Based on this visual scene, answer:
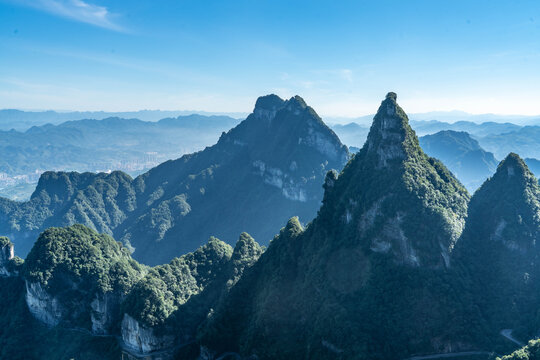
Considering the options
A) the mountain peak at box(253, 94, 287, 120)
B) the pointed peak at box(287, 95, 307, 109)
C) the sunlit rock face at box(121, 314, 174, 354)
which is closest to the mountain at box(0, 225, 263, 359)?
the sunlit rock face at box(121, 314, 174, 354)

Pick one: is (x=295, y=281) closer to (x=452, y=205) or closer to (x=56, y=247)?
(x=452, y=205)

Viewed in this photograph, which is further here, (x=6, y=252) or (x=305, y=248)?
(x=6, y=252)

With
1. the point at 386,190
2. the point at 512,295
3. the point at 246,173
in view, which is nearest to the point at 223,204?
the point at 246,173

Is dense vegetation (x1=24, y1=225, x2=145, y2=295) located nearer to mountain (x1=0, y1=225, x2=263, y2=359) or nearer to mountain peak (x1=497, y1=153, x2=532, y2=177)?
mountain (x1=0, y1=225, x2=263, y2=359)

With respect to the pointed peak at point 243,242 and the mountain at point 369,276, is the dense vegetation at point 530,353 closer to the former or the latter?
the mountain at point 369,276

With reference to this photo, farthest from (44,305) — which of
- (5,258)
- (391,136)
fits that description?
(391,136)

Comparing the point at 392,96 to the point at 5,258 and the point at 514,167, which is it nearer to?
the point at 514,167

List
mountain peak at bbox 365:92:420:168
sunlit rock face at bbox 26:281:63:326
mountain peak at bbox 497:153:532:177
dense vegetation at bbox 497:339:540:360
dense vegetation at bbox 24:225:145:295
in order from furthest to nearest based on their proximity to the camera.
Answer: sunlit rock face at bbox 26:281:63:326 < dense vegetation at bbox 24:225:145:295 < mountain peak at bbox 497:153:532:177 < mountain peak at bbox 365:92:420:168 < dense vegetation at bbox 497:339:540:360
